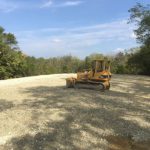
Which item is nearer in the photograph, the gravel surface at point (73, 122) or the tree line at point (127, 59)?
the gravel surface at point (73, 122)

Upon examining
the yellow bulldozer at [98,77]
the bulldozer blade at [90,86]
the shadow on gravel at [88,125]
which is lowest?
the shadow on gravel at [88,125]

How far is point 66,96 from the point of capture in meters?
16.7

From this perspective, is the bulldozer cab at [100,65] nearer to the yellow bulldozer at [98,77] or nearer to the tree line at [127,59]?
the yellow bulldozer at [98,77]

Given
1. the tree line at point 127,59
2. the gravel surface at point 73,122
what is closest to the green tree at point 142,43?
the tree line at point 127,59

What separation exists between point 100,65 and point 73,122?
26.3ft

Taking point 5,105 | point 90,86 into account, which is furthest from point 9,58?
point 5,105

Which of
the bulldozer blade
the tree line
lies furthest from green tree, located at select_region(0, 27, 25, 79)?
the bulldozer blade

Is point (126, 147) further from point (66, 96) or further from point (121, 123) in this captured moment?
point (66, 96)

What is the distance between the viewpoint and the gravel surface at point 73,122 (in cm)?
1039

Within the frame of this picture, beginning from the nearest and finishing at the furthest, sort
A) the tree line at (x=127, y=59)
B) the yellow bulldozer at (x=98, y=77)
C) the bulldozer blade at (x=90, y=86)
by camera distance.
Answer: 1. the bulldozer blade at (x=90, y=86)
2. the yellow bulldozer at (x=98, y=77)
3. the tree line at (x=127, y=59)

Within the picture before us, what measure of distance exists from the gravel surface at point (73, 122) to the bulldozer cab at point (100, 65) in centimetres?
268

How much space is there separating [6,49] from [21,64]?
3480 mm

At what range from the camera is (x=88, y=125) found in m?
11.9

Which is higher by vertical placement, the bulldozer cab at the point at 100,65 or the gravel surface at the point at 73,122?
the bulldozer cab at the point at 100,65
